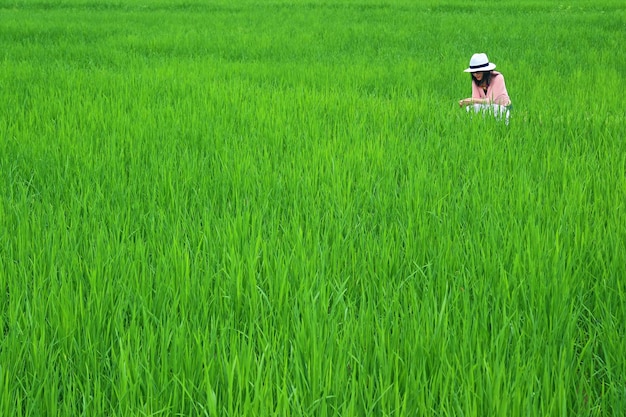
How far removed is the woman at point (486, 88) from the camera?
13.2 ft

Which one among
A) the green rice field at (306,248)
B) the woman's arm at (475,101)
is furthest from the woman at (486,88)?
the green rice field at (306,248)

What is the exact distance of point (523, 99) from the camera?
4.91 metres

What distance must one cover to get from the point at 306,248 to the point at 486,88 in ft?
9.34

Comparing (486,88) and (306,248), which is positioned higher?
(486,88)

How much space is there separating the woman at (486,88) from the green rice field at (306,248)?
0.19 meters

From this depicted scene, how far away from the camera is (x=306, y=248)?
190 centimetres

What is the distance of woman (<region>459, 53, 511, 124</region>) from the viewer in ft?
13.2

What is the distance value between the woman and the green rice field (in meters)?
0.19

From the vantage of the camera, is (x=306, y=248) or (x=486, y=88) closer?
(x=306, y=248)

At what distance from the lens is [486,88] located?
4254 mm

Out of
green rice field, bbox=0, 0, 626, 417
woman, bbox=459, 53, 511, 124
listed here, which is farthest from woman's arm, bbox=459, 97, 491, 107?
green rice field, bbox=0, 0, 626, 417

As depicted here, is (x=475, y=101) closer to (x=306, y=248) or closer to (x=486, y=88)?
(x=486, y=88)

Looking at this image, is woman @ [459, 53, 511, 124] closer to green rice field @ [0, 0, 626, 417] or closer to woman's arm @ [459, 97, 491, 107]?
woman's arm @ [459, 97, 491, 107]

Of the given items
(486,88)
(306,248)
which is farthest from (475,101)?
(306,248)
